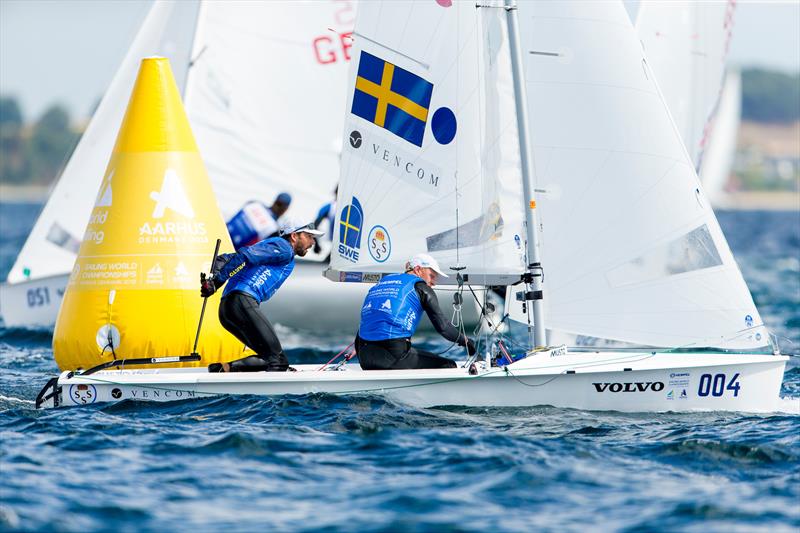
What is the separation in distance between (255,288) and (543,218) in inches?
79.9

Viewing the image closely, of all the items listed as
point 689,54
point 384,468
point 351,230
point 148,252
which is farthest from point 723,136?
point 384,468

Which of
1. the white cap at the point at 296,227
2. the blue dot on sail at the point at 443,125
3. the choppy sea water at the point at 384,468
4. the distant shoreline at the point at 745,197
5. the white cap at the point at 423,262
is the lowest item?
the choppy sea water at the point at 384,468

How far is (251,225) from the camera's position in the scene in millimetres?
13242

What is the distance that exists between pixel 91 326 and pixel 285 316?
17.7 ft

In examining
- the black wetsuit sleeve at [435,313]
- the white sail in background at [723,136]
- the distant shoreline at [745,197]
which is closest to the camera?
the black wetsuit sleeve at [435,313]

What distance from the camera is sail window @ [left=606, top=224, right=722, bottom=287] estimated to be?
832 cm

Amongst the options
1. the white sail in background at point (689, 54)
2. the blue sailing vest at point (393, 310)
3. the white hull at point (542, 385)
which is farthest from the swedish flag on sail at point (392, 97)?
the white sail in background at point (689, 54)

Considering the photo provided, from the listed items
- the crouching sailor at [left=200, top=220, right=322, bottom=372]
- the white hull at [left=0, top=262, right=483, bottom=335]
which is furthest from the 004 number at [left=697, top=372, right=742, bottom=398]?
the white hull at [left=0, top=262, right=483, bottom=335]

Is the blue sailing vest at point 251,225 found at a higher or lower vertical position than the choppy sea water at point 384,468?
higher

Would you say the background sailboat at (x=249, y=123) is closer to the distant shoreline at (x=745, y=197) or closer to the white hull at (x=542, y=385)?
the white hull at (x=542, y=385)

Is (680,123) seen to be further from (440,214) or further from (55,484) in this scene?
(55,484)

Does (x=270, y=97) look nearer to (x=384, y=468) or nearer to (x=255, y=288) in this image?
(x=255, y=288)

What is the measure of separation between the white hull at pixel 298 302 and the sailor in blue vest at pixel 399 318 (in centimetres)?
544

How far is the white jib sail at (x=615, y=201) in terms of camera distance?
833 cm
